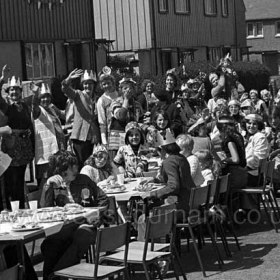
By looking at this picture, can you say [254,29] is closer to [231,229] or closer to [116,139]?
[116,139]

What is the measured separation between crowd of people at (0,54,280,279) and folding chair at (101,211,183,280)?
0.50 m

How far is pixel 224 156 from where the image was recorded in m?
13.7

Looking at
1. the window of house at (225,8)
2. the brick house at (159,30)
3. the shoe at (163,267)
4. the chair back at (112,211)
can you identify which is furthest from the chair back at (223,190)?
the window of house at (225,8)

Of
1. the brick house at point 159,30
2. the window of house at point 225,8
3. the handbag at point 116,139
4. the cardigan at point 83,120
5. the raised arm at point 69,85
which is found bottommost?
the handbag at point 116,139

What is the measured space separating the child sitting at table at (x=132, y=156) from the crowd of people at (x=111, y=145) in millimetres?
13

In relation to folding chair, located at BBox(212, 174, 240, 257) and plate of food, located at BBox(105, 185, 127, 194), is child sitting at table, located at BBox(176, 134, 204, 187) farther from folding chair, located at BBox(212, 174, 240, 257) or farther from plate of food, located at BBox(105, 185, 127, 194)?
plate of food, located at BBox(105, 185, 127, 194)

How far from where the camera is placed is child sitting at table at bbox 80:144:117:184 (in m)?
11.9

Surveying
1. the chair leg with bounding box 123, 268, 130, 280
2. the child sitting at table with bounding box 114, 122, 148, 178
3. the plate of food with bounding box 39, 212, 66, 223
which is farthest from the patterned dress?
the chair leg with bounding box 123, 268, 130, 280

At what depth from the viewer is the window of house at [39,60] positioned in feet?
91.2

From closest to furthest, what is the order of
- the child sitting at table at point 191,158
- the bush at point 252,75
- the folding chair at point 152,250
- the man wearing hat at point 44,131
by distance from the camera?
1. the folding chair at point 152,250
2. the child sitting at table at point 191,158
3. the man wearing hat at point 44,131
4. the bush at point 252,75

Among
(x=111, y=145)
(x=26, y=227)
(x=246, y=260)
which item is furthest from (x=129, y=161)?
(x=26, y=227)

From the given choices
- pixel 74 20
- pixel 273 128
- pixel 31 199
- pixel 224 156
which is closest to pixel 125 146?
pixel 224 156

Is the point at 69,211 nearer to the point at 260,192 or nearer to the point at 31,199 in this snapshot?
the point at 31,199

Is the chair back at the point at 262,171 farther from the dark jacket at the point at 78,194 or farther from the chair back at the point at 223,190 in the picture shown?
the dark jacket at the point at 78,194
